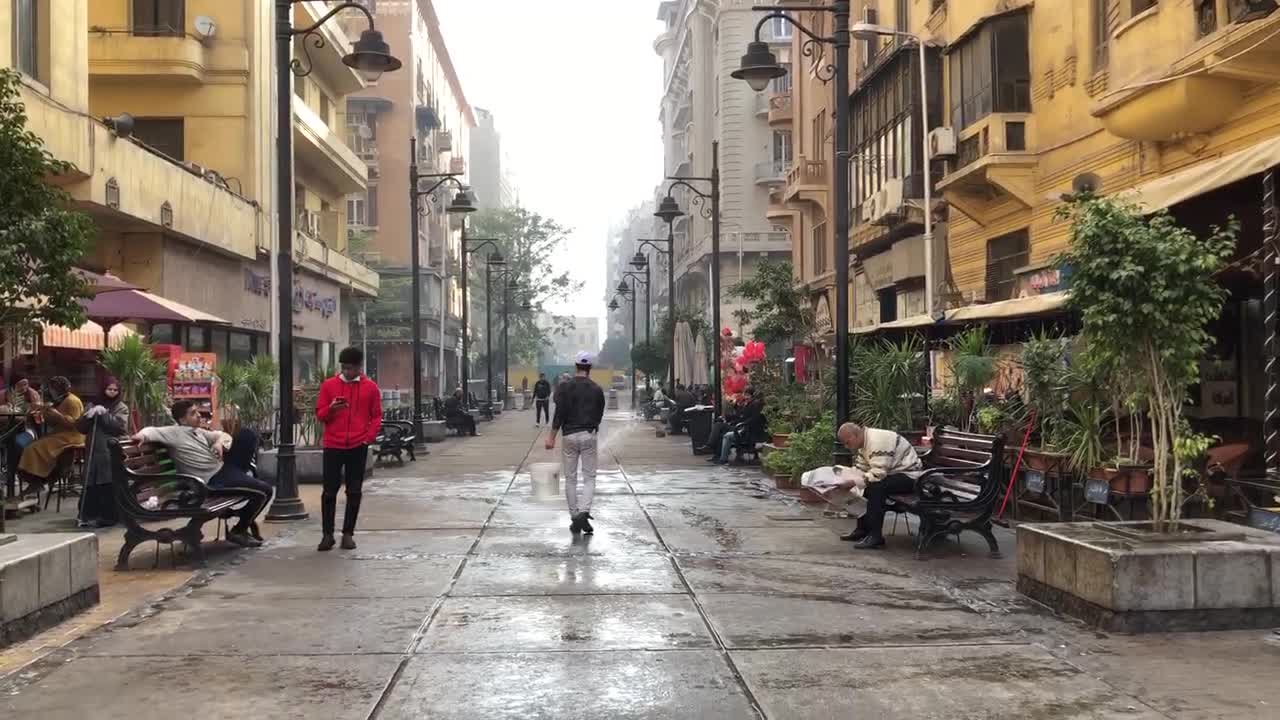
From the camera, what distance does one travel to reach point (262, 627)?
23.8ft

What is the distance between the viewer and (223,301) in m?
28.5

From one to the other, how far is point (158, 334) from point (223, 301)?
2.77 meters

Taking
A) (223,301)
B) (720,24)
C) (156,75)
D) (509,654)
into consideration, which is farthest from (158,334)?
(720,24)

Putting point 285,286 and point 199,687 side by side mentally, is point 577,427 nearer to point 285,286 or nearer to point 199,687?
point 285,286

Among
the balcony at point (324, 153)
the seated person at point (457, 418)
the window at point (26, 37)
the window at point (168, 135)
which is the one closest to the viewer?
the window at point (26, 37)

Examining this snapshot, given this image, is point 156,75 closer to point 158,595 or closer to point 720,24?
point 158,595

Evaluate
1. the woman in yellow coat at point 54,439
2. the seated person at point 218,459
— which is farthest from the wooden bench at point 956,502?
the woman in yellow coat at point 54,439

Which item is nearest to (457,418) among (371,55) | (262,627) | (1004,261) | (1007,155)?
(1004,261)

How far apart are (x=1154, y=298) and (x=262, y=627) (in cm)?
578

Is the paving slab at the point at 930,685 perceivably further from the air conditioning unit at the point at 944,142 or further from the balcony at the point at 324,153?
the balcony at the point at 324,153

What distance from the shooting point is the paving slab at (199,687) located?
548 centimetres

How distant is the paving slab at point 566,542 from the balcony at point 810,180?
87.4ft

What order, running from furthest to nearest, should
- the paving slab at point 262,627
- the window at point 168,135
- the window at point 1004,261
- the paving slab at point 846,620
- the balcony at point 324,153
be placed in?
the balcony at point 324,153
the window at point 168,135
the window at point 1004,261
the paving slab at point 846,620
the paving slab at point 262,627

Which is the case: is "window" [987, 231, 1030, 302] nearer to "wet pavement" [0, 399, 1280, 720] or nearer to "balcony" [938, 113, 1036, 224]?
"balcony" [938, 113, 1036, 224]
